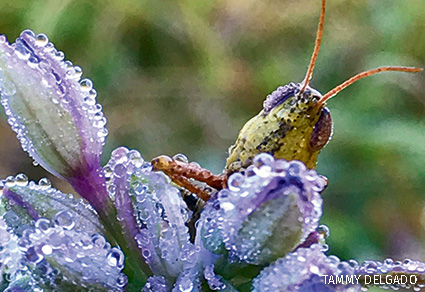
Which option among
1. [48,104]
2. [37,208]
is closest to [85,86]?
[48,104]

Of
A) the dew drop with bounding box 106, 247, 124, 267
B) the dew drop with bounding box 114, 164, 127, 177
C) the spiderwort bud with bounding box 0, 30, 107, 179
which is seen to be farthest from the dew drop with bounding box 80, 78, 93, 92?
the dew drop with bounding box 106, 247, 124, 267

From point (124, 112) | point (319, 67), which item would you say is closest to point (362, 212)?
point (319, 67)

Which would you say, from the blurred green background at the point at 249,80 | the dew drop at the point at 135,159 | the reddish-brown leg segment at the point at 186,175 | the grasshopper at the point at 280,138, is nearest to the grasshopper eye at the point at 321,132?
the grasshopper at the point at 280,138

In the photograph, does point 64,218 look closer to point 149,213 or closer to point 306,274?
point 149,213

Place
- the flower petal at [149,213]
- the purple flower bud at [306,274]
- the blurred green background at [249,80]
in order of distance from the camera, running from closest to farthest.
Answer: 1. the purple flower bud at [306,274]
2. the flower petal at [149,213]
3. the blurred green background at [249,80]

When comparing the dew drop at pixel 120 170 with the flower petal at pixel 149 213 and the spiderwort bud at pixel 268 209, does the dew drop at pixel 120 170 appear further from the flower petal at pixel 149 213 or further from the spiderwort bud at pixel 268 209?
the spiderwort bud at pixel 268 209

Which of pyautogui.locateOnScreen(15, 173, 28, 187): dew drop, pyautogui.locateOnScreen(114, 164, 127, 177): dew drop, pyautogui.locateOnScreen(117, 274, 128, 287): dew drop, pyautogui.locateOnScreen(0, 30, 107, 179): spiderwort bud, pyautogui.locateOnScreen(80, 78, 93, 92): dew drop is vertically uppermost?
pyautogui.locateOnScreen(80, 78, 93, 92): dew drop

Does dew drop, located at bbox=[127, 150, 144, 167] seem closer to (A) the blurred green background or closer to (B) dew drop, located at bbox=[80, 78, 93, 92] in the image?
(B) dew drop, located at bbox=[80, 78, 93, 92]
